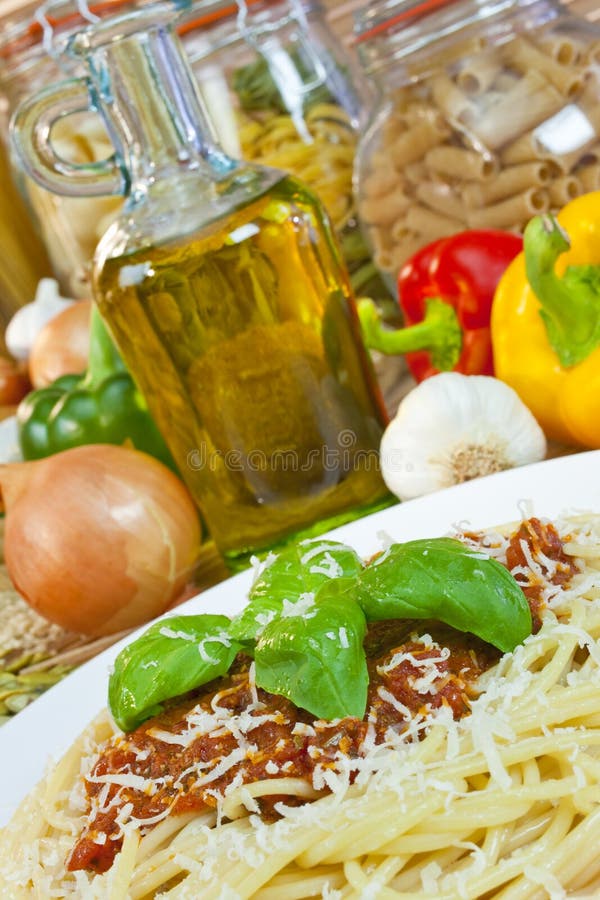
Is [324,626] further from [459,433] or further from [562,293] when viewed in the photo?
[562,293]

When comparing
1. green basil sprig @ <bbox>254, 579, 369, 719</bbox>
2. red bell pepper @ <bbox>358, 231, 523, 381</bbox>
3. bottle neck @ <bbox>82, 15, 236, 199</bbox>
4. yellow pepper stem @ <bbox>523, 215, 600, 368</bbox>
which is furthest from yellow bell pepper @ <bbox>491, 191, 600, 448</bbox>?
green basil sprig @ <bbox>254, 579, 369, 719</bbox>

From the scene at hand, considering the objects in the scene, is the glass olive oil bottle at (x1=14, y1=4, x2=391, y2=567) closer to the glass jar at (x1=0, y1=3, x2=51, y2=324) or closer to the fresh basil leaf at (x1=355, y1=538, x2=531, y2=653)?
the fresh basil leaf at (x1=355, y1=538, x2=531, y2=653)

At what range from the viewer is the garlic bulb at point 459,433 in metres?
1.54

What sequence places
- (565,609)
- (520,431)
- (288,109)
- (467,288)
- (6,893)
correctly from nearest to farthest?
(6,893) → (565,609) → (520,431) → (467,288) → (288,109)

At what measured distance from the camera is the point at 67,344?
7.84ft

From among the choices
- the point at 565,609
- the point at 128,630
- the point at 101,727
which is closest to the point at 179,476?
the point at 128,630

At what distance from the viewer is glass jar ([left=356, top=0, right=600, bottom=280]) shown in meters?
1.86

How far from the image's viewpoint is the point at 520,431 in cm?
155

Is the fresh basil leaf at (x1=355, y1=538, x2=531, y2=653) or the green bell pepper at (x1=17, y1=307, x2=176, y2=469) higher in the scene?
the fresh basil leaf at (x1=355, y1=538, x2=531, y2=653)

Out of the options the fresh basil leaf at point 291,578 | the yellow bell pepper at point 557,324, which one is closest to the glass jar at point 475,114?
the yellow bell pepper at point 557,324

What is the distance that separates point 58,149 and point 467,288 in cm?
104

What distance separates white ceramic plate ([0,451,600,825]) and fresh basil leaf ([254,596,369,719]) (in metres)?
0.31

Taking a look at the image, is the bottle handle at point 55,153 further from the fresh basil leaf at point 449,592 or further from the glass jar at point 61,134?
the fresh basil leaf at point 449,592

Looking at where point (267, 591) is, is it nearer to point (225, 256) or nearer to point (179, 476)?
point (225, 256)
